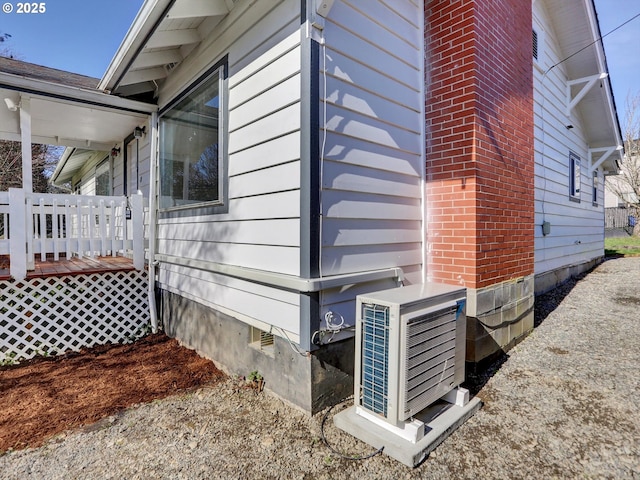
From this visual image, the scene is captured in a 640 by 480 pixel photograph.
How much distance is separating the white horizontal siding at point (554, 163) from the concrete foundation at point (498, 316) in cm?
205

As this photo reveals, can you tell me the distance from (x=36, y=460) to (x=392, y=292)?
256 cm

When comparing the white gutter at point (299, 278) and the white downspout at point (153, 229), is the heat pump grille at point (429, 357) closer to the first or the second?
the white gutter at point (299, 278)

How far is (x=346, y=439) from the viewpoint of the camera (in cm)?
236

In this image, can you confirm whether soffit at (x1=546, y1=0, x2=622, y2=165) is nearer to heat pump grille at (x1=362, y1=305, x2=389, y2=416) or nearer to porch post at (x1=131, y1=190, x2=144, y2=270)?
heat pump grille at (x1=362, y1=305, x2=389, y2=416)

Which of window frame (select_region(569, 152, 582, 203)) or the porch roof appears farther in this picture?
window frame (select_region(569, 152, 582, 203))

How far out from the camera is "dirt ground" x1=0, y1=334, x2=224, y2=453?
2.63 meters

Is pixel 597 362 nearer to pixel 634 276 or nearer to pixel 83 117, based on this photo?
pixel 634 276

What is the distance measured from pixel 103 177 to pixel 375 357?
9067 mm

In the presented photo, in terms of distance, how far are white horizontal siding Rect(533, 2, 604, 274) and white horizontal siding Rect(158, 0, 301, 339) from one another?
4863 millimetres

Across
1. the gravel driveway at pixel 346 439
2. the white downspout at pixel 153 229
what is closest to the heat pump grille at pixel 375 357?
the gravel driveway at pixel 346 439

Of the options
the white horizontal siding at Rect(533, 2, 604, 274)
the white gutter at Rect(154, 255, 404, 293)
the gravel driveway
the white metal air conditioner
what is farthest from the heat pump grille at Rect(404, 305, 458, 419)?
the white horizontal siding at Rect(533, 2, 604, 274)

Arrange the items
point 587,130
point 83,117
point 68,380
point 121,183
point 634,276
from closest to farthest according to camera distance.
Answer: point 68,380, point 83,117, point 121,183, point 634,276, point 587,130

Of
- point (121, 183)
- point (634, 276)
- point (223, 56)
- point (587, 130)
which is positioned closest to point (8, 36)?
point (121, 183)

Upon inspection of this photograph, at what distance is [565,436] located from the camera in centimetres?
237
